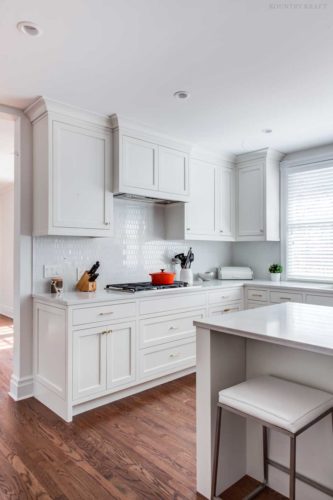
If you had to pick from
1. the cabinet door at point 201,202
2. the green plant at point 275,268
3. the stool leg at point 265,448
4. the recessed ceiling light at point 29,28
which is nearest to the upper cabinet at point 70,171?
the recessed ceiling light at point 29,28

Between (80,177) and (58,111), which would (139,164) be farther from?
(58,111)

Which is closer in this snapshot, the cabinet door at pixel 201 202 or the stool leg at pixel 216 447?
the stool leg at pixel 216 447

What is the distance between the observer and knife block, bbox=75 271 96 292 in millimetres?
3158

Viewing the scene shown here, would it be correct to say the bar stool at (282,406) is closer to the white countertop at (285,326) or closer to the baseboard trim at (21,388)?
the white countertop at (285,326)

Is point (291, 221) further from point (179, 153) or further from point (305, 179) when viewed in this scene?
point (179, 153)

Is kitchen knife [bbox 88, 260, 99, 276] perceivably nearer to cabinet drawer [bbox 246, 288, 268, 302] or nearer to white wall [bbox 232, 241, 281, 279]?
cabinet drawer [bbox 246, 288, 268, 302]

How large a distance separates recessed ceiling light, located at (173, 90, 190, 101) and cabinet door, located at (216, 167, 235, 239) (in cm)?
164

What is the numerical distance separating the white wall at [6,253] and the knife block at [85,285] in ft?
12.8

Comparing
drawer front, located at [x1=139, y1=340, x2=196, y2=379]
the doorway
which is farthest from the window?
the doorway

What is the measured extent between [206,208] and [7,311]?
15.3 ft

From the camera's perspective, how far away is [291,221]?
4.30 metres

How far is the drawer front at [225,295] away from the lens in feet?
12.3

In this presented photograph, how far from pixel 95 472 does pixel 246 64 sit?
2658 millimetres

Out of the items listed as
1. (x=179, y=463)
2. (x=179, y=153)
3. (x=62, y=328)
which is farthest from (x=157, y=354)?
(x=179, y=153)
